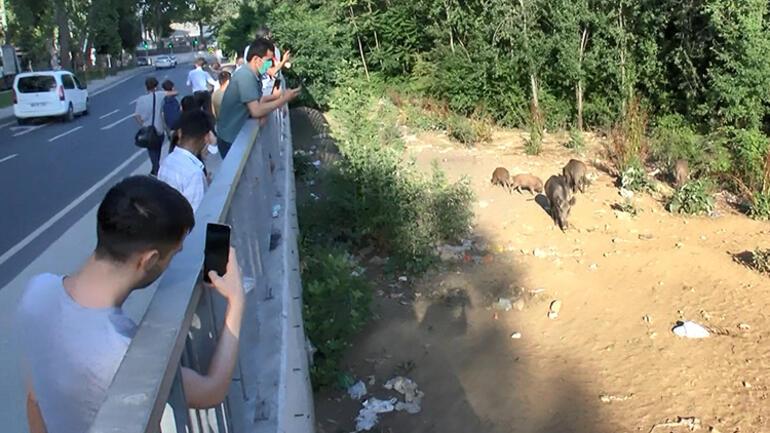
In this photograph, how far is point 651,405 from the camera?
232 inches

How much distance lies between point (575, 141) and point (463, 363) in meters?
7.92

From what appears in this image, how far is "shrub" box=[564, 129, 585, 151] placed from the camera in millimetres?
13719

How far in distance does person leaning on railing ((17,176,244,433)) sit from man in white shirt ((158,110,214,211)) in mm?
2331

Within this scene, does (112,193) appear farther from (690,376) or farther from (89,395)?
(690,376)

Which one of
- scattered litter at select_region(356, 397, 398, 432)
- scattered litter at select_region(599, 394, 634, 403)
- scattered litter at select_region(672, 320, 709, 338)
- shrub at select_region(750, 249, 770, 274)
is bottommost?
scattered litter at select_region(356, 397, 398, 432)

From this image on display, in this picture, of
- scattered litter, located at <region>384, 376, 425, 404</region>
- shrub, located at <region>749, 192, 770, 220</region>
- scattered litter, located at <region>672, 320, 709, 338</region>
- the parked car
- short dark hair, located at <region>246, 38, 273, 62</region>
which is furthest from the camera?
the parked car

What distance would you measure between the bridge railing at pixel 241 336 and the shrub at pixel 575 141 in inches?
368

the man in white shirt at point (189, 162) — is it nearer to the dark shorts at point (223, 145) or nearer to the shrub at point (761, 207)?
the dark shorts at point (223, 145)

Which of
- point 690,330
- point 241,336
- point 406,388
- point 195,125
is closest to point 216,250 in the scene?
point 241,336

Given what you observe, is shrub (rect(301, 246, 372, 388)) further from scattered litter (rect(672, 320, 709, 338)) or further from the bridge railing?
scattered litter (rect(672, 320, 709, 338))

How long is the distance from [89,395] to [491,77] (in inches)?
599

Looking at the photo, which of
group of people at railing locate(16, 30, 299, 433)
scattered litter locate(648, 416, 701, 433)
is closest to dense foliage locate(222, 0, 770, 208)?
scattered litter locate(648, 416, 701, 433)

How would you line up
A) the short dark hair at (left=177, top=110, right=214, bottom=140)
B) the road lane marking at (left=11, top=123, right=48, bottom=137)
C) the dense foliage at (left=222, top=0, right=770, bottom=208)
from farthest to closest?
the road lane marking at (left=11, top=123, right=48, bottom=137)
the dense foliage at (left=222, top=0, right=770, bottom=208)
the short dark hair at (left=177, top=110, right=214, bottom=140)

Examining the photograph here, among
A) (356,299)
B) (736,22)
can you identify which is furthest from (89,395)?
(736,22)
